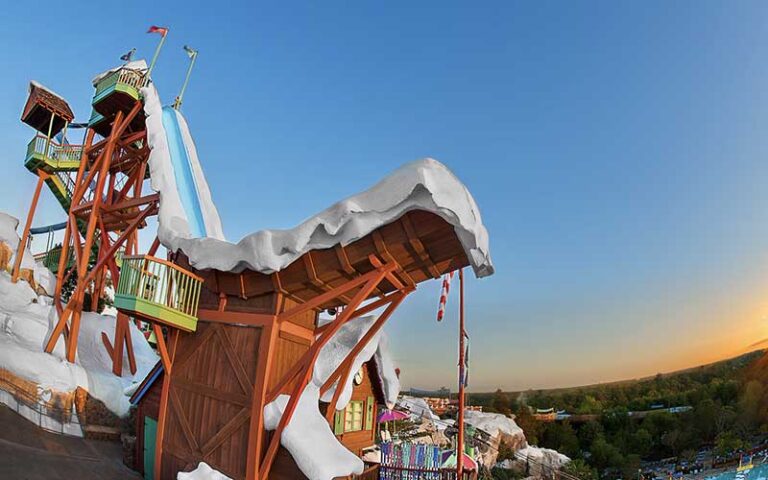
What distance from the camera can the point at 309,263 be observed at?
261 inches

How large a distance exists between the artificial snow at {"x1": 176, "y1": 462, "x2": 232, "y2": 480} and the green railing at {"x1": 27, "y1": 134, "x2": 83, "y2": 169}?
1603 cm

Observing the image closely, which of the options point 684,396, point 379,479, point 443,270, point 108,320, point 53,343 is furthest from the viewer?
point 684,396

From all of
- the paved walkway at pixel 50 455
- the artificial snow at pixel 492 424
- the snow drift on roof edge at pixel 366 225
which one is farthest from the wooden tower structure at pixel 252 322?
the artificial snow at pixel 492 424

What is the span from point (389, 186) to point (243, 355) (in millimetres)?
3971

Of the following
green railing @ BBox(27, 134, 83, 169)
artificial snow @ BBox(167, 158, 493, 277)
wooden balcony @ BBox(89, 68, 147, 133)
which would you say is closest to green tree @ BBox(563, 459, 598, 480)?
artificial snow @ BBox(167, 158, 493, 277)

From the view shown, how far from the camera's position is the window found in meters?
12.3

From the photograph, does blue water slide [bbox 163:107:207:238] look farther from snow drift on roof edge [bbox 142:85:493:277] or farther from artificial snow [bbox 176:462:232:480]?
artificial snow [bbox 176:462:232:480]

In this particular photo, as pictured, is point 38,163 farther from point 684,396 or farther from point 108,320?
point 684,396

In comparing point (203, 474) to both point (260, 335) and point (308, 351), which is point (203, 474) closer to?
point (260, 335)

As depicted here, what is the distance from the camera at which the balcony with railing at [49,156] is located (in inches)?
675

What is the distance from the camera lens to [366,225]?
5.66 metres

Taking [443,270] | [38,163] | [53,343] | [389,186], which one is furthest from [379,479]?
[38,163]

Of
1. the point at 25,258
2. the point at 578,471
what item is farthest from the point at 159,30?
the point at 578,471

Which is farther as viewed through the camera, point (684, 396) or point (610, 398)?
point (610, 398)
